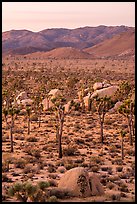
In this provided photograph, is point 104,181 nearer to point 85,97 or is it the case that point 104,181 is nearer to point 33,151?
point 33,151

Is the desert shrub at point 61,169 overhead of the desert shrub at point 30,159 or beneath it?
beneath

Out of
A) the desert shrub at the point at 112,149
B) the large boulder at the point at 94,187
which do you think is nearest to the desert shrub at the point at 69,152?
the desert shrub at the point at 112,149

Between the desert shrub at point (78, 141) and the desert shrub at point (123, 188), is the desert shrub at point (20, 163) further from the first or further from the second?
the desert shrub at point (78, 141)

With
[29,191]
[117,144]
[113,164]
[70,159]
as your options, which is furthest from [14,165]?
[117,144]

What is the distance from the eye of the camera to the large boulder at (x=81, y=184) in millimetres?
14516

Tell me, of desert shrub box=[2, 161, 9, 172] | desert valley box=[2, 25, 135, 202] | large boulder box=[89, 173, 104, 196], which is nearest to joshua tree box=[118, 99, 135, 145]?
desert valley box=[2, 25, 135, 202]

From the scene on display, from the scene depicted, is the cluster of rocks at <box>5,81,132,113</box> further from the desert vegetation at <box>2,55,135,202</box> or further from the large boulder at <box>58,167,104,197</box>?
the large boulder at <box>58,167,104,197</box>

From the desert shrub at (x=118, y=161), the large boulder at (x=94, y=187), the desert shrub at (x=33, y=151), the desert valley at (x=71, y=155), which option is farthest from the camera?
the desert shrub at (x=33, y=151)

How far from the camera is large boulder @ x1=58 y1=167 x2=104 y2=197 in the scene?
14.5 m

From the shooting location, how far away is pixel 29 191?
12.9 metres

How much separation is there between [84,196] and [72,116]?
23164 mm

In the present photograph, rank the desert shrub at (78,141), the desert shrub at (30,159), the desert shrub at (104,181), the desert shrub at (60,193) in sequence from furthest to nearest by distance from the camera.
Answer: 1. the desert shrub at (78,141)
2. the desert shrub at (30,159)
3. the desert shrub at (104,181)
4. the desert shrub at (60,193)

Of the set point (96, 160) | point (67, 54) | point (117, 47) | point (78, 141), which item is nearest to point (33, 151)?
point (96, 160)

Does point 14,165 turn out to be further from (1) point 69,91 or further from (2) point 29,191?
(1) point 69,91
